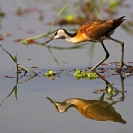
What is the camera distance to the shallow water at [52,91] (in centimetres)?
577

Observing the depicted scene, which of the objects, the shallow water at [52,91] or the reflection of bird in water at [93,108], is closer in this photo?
the shallow water at [52,91]

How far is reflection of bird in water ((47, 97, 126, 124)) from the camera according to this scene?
602 centimetres

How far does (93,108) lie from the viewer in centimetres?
642

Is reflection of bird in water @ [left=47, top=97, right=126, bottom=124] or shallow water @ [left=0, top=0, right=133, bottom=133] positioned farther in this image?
reflection of bird in water @ [left=47, top=97, right=126, bottom=124]

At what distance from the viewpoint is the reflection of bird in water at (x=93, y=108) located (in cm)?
602

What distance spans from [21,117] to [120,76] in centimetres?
222

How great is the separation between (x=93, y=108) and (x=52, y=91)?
2.96ft

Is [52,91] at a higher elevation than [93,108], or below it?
higher

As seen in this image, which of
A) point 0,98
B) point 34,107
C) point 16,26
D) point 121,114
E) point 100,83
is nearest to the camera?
point 121,114

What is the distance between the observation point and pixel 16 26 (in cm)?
1160

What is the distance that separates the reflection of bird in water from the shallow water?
73mm

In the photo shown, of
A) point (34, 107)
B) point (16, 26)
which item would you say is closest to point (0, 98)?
point (34, 107)

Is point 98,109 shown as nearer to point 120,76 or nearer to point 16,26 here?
point 120,76

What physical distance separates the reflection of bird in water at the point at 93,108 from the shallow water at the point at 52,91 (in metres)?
0.07
